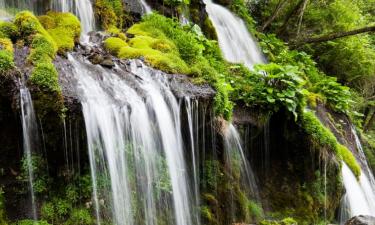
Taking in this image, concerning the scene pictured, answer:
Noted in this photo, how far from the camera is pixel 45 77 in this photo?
5102mm

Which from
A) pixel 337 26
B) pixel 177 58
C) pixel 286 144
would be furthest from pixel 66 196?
pixel 337 26

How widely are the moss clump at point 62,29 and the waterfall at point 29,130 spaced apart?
1.57 m

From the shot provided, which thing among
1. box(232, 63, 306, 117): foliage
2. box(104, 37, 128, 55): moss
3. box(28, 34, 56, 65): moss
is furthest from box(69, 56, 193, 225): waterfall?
box(232, 63, 306, 117): foliage

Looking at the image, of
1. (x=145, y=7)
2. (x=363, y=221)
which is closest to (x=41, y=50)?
(x=145, y=7)

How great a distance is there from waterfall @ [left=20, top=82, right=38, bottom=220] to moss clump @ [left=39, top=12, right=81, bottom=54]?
157cm

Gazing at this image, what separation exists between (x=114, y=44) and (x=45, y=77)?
7.59ft

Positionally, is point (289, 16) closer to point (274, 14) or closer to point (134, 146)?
point (274, 14)

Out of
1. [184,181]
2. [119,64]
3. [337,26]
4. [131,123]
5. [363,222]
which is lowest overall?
[363,222]

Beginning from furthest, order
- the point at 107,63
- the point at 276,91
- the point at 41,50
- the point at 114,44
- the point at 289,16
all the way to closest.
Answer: the point at 289,16
the point at 276,91
the point at 114,44
the point at 107,63
the point at 41,50

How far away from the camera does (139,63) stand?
677 cm

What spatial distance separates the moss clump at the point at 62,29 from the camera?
6.47m

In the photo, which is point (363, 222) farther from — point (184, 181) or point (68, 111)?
point (68, 111)

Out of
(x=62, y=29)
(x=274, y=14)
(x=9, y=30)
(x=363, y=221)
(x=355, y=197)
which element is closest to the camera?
(x=9, y=30)

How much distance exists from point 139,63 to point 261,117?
9.40ft
